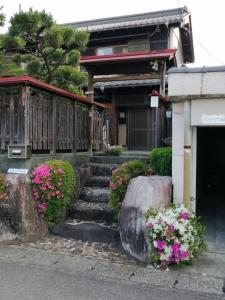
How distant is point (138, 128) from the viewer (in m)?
16.1

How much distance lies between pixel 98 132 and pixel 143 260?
6.18 metres

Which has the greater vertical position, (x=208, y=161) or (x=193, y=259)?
(x=208, y=161)

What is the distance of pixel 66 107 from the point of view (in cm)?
882

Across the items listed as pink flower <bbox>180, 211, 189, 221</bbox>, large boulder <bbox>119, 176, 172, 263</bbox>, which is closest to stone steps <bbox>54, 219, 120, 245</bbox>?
large boulder <bbox>119, 176, 172, 263</bbox>

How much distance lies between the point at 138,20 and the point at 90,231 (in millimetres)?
13233

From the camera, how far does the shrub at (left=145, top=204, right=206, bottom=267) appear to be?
16.7ft

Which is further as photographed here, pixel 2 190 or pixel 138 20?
pixel 138 20

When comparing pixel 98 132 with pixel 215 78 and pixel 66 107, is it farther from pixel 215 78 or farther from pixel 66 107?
pixel 215 78

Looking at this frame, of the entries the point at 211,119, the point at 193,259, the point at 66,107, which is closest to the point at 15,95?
the point at 66,107

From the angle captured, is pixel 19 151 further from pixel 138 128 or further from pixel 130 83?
pixel 138 128

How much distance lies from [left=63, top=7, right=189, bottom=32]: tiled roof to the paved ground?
13247 millimetres

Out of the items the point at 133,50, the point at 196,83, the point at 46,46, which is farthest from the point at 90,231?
the point at 133,50

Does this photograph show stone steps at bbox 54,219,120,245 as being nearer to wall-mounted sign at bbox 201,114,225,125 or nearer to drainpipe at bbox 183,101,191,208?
drainpipe at bbox 183,101,191,208

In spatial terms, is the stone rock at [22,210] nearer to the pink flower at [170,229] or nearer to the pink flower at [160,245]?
the pink flower at [160,245]
